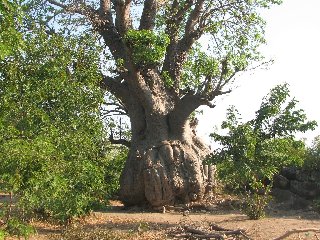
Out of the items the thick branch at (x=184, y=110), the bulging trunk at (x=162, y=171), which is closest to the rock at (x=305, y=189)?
the bulging trunk at (x=162, y=171)

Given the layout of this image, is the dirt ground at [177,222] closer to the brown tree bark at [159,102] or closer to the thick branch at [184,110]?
the brown tree bark at [159,102]

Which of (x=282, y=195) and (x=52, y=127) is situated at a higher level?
(x=52, y=127)

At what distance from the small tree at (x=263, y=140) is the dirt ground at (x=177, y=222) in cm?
94

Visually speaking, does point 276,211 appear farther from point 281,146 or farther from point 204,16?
point 204,16

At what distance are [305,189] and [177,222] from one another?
5.88m

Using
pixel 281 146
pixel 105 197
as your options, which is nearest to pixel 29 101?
pixel 105 197

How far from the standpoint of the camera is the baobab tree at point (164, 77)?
13.8 meters

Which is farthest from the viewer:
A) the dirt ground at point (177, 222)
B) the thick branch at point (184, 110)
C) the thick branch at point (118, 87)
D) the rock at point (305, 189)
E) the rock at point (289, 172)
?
the rock at point (289, 172)

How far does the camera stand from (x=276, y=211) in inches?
546

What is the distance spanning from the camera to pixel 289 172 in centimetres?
1645

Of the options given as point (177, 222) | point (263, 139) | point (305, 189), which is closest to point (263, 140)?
point (263, 139)

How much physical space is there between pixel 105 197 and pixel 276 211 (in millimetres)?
5363

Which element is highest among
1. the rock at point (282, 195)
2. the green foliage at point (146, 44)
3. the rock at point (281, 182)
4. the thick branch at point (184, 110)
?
the green foliage at point (146, 44)

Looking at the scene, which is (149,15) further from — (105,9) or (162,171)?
(162,171)
